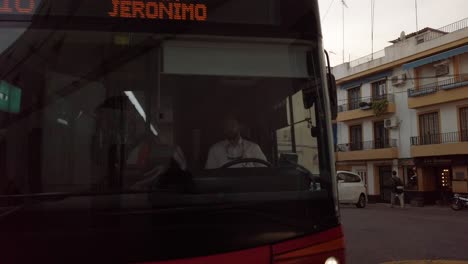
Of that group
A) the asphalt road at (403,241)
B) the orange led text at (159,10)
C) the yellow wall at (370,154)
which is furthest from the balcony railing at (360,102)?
the orange led text at (159,10)

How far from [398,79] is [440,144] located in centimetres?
529

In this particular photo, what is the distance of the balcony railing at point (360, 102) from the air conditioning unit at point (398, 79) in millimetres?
844

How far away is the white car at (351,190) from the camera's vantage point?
20.7 m

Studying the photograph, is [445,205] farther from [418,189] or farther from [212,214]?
[212,214]

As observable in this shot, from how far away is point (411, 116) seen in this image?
92.2ft

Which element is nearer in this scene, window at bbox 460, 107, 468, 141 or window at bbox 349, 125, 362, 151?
window at bbox 460, 107, 468, 141

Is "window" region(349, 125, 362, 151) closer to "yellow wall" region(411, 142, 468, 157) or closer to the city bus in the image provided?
"yellow wall" region(411, 142, 468, 157)

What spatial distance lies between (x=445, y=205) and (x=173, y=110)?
84.5 ft

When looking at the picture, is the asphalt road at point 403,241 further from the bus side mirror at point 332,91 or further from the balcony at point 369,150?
the balcony at point 369,150

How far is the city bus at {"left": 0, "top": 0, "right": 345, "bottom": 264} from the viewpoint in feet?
7.75

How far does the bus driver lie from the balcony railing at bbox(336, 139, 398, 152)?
27.7 metres

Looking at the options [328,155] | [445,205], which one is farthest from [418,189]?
[328,155]

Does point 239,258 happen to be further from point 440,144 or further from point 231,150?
point 440,144

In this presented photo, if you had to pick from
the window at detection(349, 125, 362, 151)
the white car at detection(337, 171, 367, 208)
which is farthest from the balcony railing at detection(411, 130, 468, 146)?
the white car at detection(337, 171, 367, 208)
